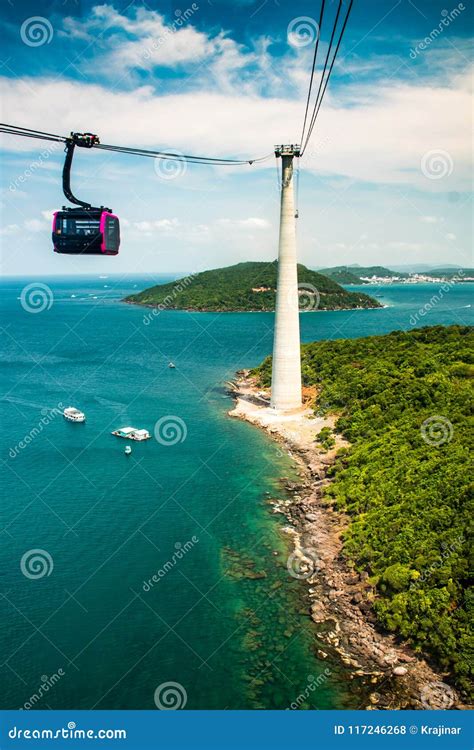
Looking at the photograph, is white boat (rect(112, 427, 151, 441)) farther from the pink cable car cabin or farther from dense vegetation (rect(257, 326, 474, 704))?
the pink cable car cabin

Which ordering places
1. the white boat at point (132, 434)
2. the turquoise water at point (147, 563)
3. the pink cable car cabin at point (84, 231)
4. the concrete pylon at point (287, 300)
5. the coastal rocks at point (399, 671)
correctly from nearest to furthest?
1. the pink cable car cabin at point (84, 231)
2. the coastal rocks at point (399, 671)
3. the turquoise water at point (147, 563)
4. the concrete pylon at point (287, 300)
5. the white boat at point (132, 434)

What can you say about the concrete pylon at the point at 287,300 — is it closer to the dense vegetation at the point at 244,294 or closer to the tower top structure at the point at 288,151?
the tower top structure at the point at 288,151

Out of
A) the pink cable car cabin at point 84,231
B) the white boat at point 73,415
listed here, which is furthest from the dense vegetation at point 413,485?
the white boat at point 73,415

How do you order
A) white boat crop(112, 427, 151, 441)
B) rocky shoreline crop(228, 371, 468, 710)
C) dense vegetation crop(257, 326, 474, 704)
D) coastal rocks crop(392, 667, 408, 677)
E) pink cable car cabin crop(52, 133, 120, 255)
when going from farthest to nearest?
white boat crop(112, 427, 151, 441) < dense vegetation crop(257, 326, 474, 704) < coastal rocks crop(392, 667, 408, 677) < rocky shoreline crop(228, 371, 468, 710) < pink cable car cabin crop(52, 133, 120, 255)

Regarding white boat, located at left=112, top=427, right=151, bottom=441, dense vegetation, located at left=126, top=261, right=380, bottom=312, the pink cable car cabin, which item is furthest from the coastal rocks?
dense vegetation, located at left=126, top=261, right=380, bottom=312

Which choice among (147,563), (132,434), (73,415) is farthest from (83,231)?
(73,415)

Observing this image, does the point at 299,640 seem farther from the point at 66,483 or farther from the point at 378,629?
the point at 66,483

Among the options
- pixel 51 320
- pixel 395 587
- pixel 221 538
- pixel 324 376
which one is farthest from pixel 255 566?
pixel 51 320
